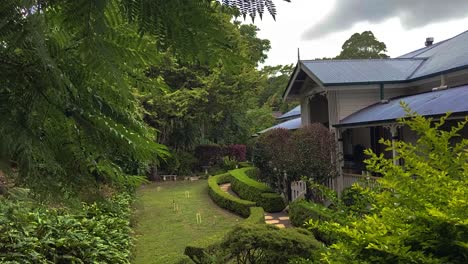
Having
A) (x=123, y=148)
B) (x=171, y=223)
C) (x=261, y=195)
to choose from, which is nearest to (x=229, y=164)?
(x=261, y=195)

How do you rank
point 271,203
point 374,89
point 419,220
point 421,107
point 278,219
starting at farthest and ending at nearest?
point 374,89
point 271,203
point 278,219
point 421,107
point 419,220

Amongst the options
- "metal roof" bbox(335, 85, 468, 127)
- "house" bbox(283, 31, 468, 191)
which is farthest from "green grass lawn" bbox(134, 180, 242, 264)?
"metal roof" bbox(335, 85, 468, 127)

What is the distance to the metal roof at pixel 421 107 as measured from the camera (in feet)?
31.7

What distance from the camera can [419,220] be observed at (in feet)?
8.52

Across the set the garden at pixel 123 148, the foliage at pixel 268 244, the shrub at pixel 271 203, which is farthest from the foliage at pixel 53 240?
the shrub at pixel 271 203

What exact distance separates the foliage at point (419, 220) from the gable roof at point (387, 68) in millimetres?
10436

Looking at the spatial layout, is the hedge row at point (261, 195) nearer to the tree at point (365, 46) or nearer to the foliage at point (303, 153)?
the foliage at point (303, 153)

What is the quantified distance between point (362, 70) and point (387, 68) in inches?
42.7

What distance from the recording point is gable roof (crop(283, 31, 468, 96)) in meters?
13.4

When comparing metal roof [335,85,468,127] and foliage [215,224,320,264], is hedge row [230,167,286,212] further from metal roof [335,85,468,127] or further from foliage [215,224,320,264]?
foliage [215,224,320,264]

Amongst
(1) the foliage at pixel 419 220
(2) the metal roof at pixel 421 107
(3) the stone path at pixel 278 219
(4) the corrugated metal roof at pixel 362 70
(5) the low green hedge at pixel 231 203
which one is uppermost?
(4) the corrugated metal roof at pixel 362 70

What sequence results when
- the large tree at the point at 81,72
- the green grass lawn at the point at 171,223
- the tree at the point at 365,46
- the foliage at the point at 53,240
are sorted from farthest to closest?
the tree at the point at 365,46 → the green grass lawn at the point at 171,223 → the foliage at the point at 53,240 → the large tree at the point at 81,72

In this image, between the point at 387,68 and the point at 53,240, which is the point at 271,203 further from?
the point at 53,240

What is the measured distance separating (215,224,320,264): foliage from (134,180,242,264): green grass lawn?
148cm
